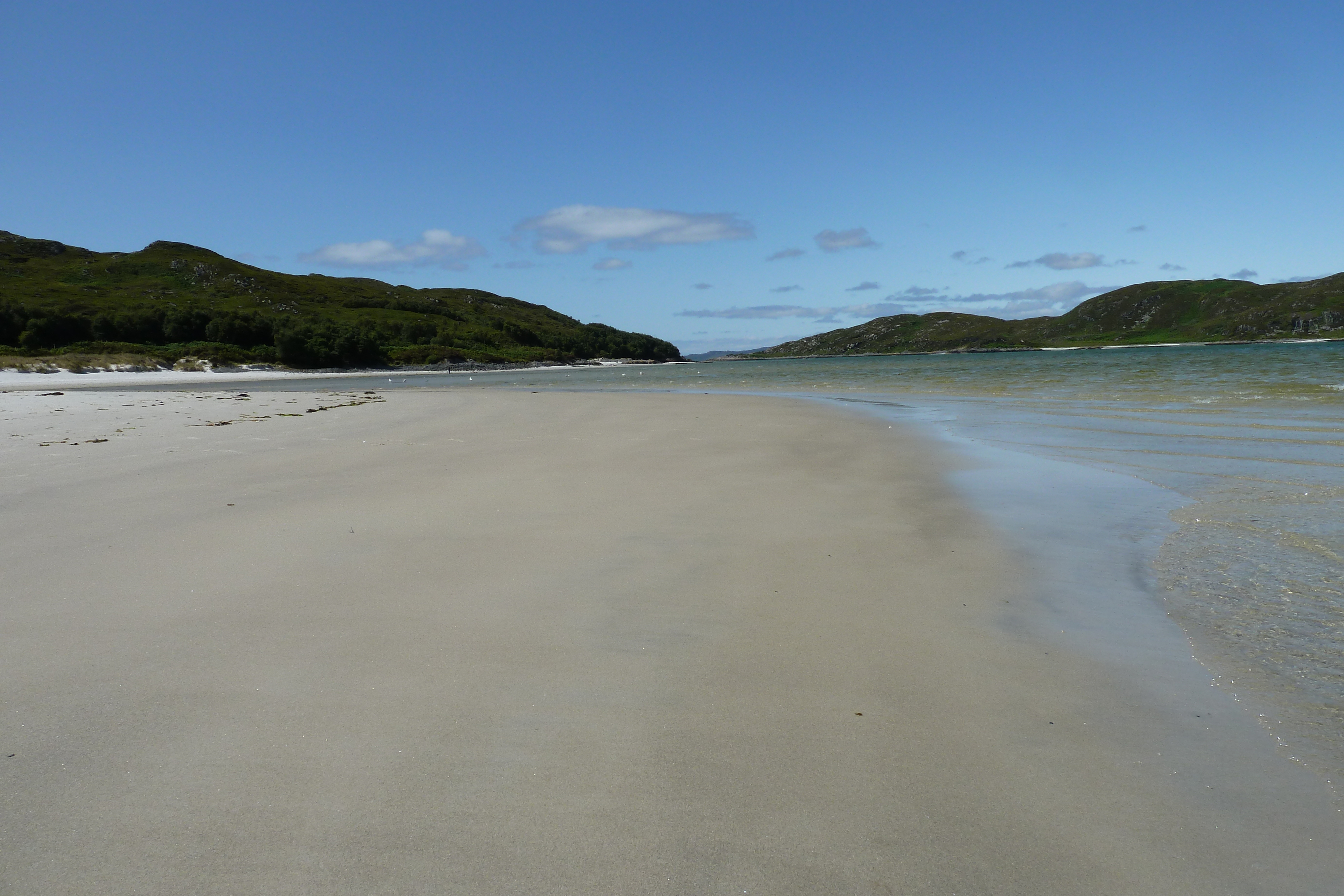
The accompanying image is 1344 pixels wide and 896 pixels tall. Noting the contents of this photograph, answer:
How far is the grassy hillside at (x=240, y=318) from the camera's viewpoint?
252 feet

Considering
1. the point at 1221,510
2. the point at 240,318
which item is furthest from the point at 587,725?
the point at 240,318

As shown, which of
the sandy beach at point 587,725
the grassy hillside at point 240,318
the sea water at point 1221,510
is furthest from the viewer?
the grassy hillside at point 240,318

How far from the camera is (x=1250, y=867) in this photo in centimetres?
224

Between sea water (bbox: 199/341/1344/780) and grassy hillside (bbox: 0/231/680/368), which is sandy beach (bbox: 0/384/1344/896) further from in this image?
grassy hillside (bbox: 0/231/680/368)

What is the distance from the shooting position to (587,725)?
3.06 metres

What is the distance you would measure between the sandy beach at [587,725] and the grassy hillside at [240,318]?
7822 centimetres

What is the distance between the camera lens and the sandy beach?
88.7 inches

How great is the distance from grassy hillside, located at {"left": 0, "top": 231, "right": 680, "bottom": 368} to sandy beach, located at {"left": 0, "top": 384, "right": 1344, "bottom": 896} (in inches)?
3080

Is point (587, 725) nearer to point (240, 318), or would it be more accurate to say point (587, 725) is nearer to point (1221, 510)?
point (1221, 510)

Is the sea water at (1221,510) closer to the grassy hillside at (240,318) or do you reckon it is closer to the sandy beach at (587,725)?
the sandy beach at (587,725)

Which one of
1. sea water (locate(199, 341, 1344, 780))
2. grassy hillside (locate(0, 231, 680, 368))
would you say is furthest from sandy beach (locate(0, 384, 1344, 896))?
grassy hillside (locate(0, 231, 680, 368))

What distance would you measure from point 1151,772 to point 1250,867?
0.51 metres

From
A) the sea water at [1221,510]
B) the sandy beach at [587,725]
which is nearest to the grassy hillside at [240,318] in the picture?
the sea water at [1221,510]

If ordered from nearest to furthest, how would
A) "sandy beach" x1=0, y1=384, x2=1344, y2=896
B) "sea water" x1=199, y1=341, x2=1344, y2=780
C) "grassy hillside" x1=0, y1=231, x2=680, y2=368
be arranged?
1. "sandy beach" x1=0, y1=384, x2=1344, y2=896
2. "sea water" x1=199, y1=341, x2=1344, y2=780
3. "grassy hillside" x1=0, y1=231, x2=680, y2=368
